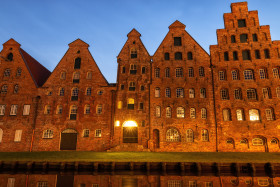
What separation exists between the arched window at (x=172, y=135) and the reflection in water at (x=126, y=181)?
10.6 metres

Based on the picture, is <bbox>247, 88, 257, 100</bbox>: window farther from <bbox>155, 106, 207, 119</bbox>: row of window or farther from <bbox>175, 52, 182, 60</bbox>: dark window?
<bbox>175, 52, 182, 60</bbox>: dark window

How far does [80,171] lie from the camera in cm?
1562

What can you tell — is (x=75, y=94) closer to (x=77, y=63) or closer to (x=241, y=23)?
(x=77, y=63)

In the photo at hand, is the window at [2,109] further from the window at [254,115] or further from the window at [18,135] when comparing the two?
the window at [254,115]

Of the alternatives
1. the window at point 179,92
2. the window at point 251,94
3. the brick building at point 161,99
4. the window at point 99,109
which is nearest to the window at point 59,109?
the brick building at point 161,99

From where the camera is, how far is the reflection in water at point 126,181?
1223 centimetres

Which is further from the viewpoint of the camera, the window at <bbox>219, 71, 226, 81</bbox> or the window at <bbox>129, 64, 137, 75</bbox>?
the window at <bbox>129, 64, 137, 75</bbox>

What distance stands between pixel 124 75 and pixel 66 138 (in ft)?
36.7

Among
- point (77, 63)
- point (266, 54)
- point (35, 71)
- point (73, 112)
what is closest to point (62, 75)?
point (77, 63)

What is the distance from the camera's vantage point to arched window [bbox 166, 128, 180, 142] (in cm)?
2470

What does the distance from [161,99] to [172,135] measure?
4.77 metres

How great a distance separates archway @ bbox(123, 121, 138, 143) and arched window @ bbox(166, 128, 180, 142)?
4003 millimetres

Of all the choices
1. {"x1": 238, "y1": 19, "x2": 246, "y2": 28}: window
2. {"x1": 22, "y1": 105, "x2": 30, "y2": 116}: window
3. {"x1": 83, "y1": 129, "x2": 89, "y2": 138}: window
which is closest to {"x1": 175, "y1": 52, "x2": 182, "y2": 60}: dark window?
{"x1": 238, "y1": 19, "x2": 246, "y2": 28}: window

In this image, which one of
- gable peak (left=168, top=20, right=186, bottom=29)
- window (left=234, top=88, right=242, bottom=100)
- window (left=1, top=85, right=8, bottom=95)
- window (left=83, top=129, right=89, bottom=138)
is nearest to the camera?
window (left=83, top=129, right=89, bottom=138)
